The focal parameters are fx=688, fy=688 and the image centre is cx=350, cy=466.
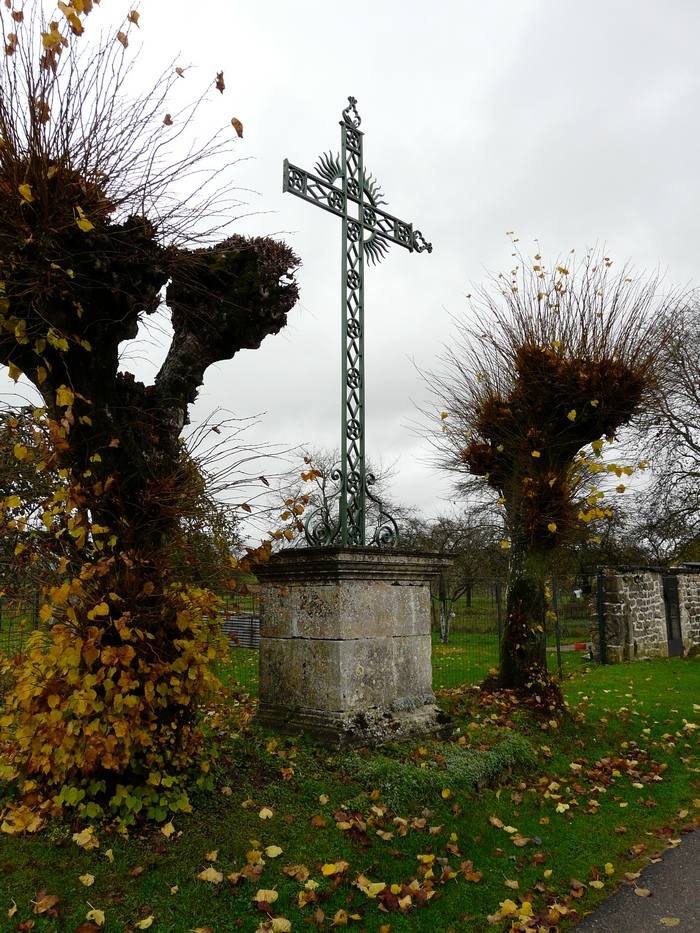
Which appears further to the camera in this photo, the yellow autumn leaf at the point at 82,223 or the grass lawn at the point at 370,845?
the yellow autumn leaf at the point at 82,223

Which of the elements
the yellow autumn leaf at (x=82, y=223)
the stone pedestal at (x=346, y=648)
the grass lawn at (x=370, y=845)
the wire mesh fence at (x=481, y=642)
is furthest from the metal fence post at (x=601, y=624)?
the yellow autumn leaf at (x=82, y=223)

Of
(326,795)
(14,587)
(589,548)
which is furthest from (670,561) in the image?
(14,587)

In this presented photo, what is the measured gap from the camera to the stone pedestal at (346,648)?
4.80 metres

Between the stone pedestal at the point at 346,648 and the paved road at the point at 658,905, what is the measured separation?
1.73 meters

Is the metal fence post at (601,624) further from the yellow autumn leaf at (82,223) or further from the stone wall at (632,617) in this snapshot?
the yellow autumn leaf at (82,223)

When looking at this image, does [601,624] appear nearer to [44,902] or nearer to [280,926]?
[280,926]

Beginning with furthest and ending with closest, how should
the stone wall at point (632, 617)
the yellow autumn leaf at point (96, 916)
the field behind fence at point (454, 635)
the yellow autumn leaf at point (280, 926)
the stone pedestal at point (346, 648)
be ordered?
1. the stone wall at point (632, 617)
2. the stone pedestal at point (346, 648)
3. the field behind fence at point (454, 635)
4. the yellow autumn leaf at point (280, 926)
5. the yellow autumn leaf at point (96, 916)

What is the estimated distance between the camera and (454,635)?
1405 centimetres

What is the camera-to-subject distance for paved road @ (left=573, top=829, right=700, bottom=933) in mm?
3352

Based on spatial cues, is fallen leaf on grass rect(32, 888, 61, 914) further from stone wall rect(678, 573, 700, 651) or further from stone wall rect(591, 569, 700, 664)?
stone wall rect(678, 573, 700, 651)

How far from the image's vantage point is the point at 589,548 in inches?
867

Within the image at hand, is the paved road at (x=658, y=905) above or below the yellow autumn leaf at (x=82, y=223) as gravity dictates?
below

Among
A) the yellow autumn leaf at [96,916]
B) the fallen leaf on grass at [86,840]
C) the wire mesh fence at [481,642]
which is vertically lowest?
the yellow autumn leaf at [96,916]

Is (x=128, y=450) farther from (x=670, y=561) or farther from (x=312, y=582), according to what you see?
(x=670, y=561)
